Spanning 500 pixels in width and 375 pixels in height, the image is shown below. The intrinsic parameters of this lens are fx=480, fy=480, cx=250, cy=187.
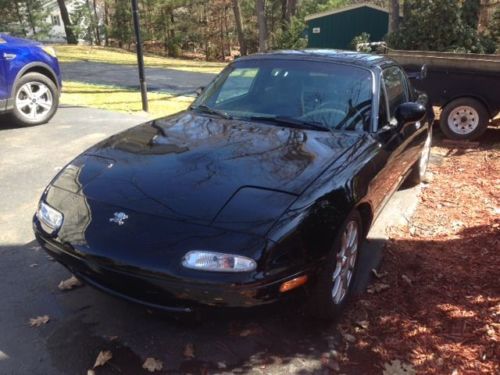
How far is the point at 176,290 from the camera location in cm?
238

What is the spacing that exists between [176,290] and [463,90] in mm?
6521

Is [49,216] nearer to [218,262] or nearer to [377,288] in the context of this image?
[218,262]

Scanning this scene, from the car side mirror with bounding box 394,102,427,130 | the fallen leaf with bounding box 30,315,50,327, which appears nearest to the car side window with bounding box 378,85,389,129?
the car side mirror with bounding box 394,102,427,130

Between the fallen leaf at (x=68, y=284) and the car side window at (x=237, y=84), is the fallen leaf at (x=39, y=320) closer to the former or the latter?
the fallen leaf at (x=68, y=284)

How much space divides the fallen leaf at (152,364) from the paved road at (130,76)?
9.36 m

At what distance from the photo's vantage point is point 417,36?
13172mm

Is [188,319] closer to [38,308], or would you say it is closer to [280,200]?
[280,200]

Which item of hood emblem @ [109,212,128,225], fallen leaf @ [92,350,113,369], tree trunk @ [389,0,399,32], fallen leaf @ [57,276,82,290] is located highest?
tree trunk @ [389,0,399,32]

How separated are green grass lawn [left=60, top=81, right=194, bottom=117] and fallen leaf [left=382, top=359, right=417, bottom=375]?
269 inches

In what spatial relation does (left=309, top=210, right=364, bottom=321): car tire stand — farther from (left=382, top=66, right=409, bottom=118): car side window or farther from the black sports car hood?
(left=382, top=66, right=409, bottom=118): car side window

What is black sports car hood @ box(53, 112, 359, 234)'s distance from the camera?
8.52 ft

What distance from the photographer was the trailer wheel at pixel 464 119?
7.36 meters

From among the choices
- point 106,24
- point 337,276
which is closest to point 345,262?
point 337,276

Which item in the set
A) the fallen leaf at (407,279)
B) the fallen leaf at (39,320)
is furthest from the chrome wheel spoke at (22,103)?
the fallen leaf at (407,279)
